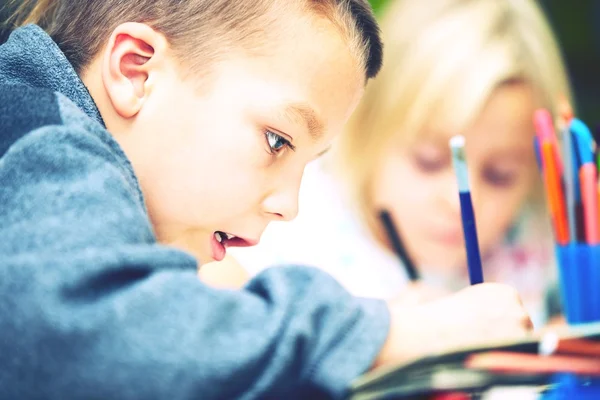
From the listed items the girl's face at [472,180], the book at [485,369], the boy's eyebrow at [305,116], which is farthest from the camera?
the girl's face at [472,180]

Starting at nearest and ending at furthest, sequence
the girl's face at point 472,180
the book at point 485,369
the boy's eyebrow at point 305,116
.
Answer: the book at point 485,369
the boy's eyebrow at point 305,116
the girl's face at point 472,180

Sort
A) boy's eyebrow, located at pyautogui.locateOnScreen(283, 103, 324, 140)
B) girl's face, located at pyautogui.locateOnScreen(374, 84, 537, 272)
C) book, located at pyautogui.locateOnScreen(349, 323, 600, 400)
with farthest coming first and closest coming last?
girl's face, located at pyautogui.locateOnScreen(374, 84, 537, 272) → boy's eyebrow, located at pyautogui.locateOnScreen(283, 103, 324, 140) → book, located at pyautogui.locateOnScreen(349, 323, 600, 400)

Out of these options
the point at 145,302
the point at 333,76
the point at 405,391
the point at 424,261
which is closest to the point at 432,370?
the point at 405,391

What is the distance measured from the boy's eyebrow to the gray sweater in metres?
0.13

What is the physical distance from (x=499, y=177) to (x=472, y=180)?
4cm

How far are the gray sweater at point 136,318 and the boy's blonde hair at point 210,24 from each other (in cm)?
16

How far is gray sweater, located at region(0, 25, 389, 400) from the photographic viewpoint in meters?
0.27

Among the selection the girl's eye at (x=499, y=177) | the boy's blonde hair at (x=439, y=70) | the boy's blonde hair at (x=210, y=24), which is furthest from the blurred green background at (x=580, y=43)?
the boy's blonde hair at (x=210, y=24)

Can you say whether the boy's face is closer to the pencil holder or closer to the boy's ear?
the boy's ear

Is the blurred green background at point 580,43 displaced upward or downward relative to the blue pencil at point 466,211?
upward

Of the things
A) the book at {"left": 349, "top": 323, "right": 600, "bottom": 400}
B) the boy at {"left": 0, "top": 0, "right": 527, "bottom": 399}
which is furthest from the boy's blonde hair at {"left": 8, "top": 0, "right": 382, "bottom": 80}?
the book at {"left": 349, "top": 323, "right": 600, "bottom": 400}

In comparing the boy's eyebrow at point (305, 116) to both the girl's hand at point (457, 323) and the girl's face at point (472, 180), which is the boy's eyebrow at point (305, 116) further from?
the girl's face at point (472, 180)

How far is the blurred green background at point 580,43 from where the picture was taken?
84 centimetres

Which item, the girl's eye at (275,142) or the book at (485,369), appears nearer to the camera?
the book at (485,369)
